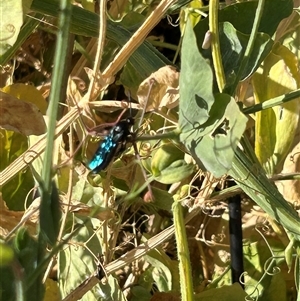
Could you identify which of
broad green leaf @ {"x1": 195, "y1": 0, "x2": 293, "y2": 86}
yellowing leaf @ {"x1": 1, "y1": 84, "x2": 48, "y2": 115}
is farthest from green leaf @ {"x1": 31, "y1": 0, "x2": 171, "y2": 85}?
yellowing leaf @ {"x1": 1, "y1": 84, "x2": 48, "y2": 115}

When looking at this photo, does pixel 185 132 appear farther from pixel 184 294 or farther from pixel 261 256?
pixel 261 256

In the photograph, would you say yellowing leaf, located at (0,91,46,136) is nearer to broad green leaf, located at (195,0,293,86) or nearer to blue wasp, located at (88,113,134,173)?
blue wasp, located at (88,113,134,173)

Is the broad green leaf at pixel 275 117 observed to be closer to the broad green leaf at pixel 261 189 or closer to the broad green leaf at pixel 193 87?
the broad green leaf at pixel 261 189

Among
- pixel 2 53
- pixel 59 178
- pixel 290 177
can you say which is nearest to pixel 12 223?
pixel 59 178

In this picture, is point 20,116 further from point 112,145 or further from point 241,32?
point 241,32

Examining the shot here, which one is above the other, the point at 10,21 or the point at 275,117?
the point at 10,21

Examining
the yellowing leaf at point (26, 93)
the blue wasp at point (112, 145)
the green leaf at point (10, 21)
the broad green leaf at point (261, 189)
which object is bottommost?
the broad green leaf at point (261, 189)

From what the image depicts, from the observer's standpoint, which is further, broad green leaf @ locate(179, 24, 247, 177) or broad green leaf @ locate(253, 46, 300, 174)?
broad green leaf @ locate(253, 46, 300, 174)

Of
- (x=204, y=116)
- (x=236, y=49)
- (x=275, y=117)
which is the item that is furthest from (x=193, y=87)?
(x=275, y=117)

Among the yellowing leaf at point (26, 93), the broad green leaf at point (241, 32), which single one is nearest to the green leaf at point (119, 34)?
the broad green leaf at point (241, 32)
